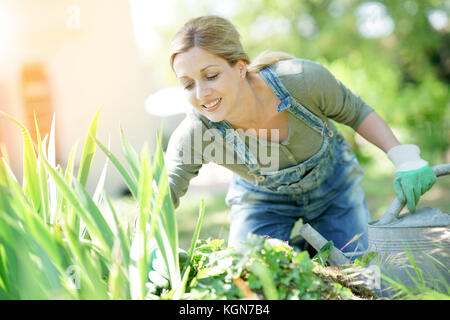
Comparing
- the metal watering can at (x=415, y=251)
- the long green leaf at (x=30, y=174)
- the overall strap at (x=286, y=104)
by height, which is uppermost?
the overall strap at (x=286, y=104)

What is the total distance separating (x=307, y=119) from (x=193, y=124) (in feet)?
1.45

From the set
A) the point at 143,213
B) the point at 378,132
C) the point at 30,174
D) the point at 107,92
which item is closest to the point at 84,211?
the point at 143,213

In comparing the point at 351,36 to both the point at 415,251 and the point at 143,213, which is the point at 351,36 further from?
the point at 143,213

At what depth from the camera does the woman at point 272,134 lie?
172 centimetres

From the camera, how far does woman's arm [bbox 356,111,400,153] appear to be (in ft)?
5.90

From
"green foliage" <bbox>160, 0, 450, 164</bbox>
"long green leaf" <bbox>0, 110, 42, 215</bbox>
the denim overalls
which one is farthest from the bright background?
"long green leaf" <bbox>0, 110, 42, 215</bbox>

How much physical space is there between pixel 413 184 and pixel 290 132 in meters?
0.53

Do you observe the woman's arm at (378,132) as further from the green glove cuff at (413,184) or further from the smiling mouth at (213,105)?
the smiling mouth at (213,105)

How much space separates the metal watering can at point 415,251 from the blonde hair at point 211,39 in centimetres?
83

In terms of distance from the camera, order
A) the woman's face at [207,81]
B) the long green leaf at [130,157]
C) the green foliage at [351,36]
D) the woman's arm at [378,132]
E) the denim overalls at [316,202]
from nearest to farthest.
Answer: the long green leaf at [130,157] < the woman's face at [207,81] < the woman's arm at [378,132] < the denim overalls at [316,202] < the green foliage at [351,36]

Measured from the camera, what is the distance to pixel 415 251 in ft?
4.24

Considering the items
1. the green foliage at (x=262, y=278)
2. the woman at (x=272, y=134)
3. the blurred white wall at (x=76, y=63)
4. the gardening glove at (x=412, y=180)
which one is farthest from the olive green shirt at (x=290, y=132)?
the blurred white wall at (x=76, y=63)
